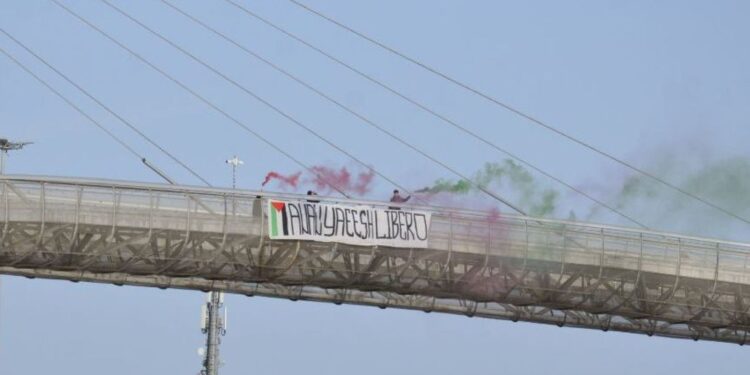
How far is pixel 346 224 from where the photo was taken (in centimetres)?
8200

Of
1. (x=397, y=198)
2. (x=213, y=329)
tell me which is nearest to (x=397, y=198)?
(x=397, y=198)

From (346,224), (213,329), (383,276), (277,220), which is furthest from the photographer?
(213,329)

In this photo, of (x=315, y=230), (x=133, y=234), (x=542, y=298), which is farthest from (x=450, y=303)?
(x=133, y=234)

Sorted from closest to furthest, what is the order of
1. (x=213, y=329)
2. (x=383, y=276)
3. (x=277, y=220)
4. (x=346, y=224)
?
(x=277, y=220), (x=346, y=224), (x=383, y=276), (x=213, y=329)

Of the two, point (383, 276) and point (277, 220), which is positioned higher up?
point (277, 220)

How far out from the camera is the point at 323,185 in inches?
3354

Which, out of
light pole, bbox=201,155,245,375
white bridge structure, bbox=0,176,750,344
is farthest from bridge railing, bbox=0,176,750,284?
light pole, bbox=201,155,245,375

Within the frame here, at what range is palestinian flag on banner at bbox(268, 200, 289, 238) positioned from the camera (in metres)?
81.2

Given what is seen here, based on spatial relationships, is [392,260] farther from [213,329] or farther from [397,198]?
[213,329]

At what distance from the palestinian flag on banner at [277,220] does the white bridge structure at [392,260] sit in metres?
0.51

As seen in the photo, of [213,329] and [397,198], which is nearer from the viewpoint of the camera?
[397,198]

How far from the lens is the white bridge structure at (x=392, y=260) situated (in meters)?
80.2

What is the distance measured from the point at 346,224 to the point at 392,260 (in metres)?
3.28

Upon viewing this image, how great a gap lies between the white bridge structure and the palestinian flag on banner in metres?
0.51
